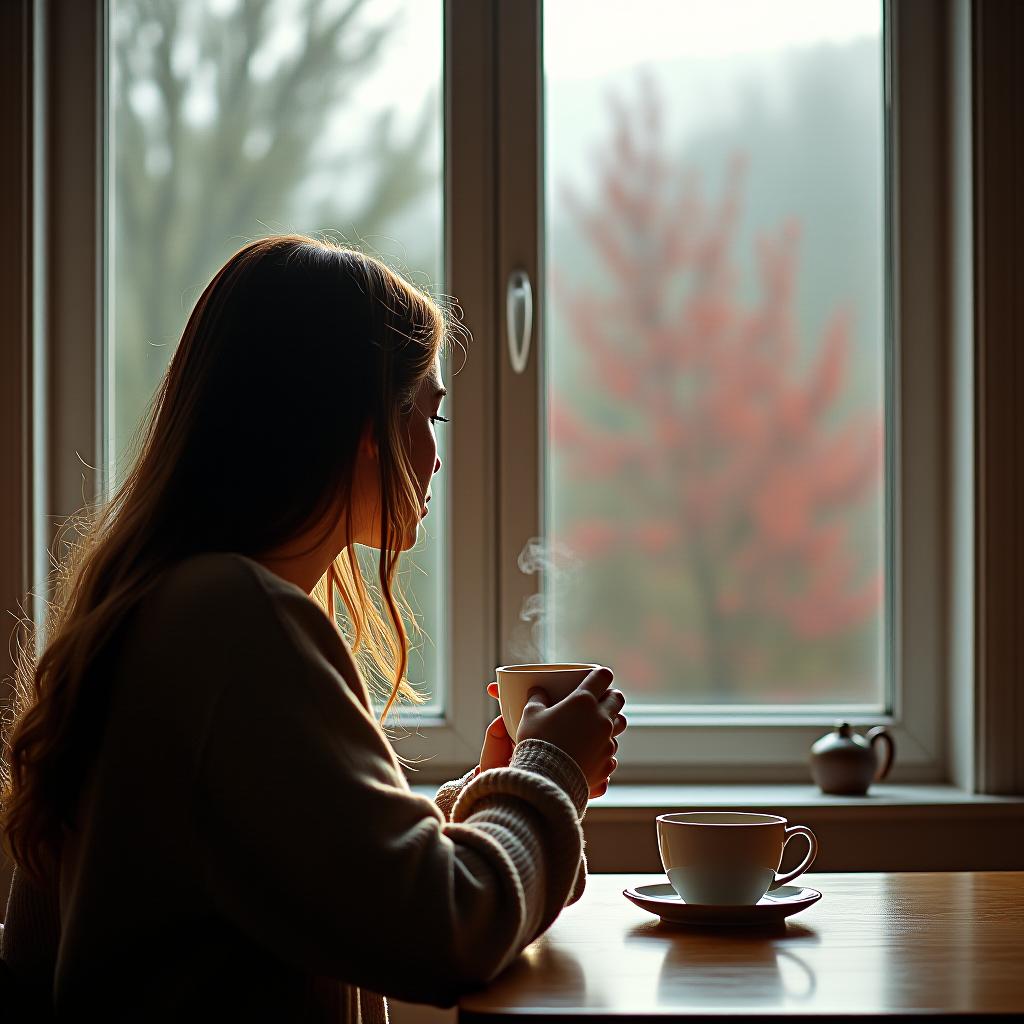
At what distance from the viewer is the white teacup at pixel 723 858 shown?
1.04m

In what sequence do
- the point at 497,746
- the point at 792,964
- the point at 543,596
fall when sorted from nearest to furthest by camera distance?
the point at 792,964 → the point at 497,746 → the point at 543,596

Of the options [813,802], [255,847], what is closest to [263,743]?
[255,847]

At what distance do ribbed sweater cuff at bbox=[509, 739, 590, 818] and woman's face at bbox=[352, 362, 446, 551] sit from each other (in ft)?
0.71

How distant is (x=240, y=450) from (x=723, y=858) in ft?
1.76

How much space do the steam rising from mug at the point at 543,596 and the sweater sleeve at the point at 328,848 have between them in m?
1.12

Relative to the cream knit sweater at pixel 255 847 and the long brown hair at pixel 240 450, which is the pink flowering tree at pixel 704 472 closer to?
the long brown hair at pixel 240 450

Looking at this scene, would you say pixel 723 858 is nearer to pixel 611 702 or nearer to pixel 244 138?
pixel 611 702

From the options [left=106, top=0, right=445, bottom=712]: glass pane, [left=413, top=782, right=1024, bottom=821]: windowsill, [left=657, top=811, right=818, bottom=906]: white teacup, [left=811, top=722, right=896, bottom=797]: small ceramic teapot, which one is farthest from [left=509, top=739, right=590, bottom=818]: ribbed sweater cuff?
[left=106, top=0, right=445, bottom=712]: glass pane

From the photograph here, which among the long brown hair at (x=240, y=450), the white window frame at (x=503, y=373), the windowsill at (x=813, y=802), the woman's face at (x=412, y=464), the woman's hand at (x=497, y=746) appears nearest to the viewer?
the long brown hair at (x=240, y=450)

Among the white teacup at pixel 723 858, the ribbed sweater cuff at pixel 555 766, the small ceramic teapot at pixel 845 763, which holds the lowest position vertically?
the small ceramic teapot at pixel 845 763

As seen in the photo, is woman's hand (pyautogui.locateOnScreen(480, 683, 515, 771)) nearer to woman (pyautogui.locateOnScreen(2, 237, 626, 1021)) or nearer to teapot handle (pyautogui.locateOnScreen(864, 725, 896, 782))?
woman (pyautogui.locateOnScreen(2, 237, 626, 1021))

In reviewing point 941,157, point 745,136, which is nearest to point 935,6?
point 941,157

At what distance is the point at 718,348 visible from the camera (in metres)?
2.04

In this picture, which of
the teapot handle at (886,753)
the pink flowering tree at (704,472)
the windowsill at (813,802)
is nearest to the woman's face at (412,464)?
the windowsill at (813,802)
